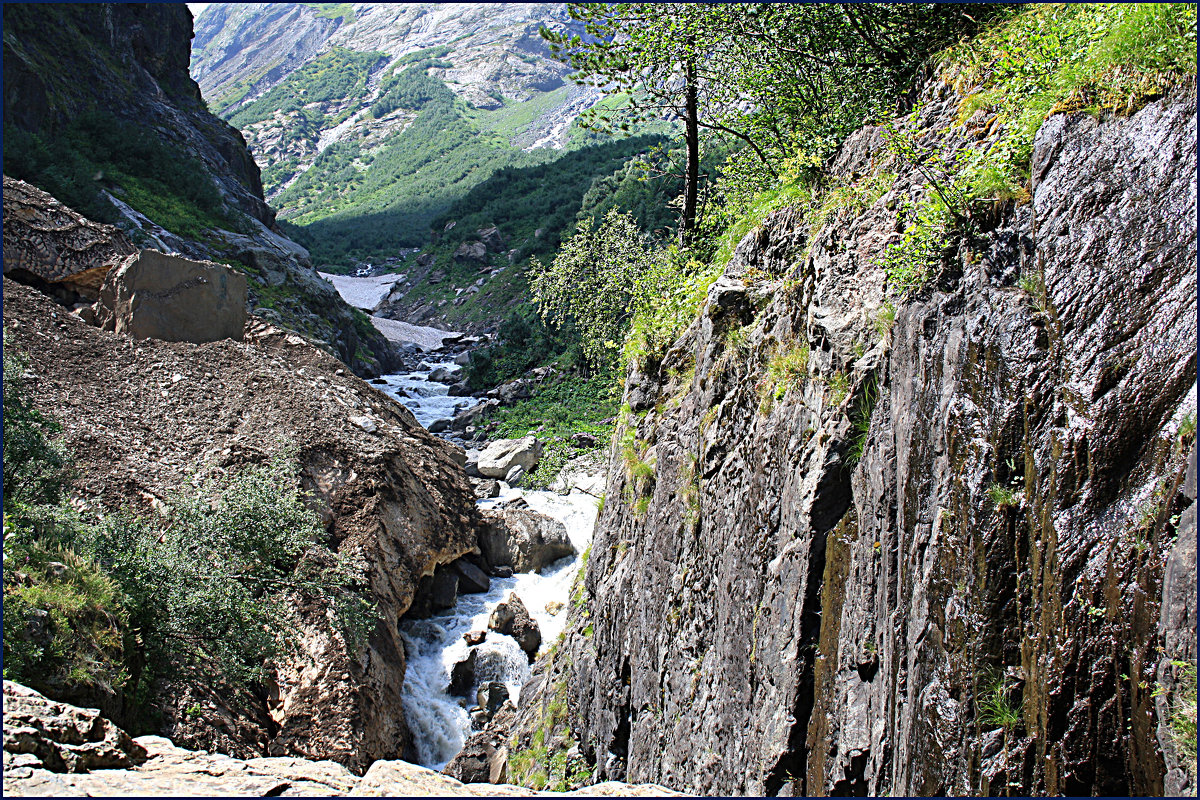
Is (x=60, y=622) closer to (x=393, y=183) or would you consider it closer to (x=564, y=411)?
(x=564, y=411)

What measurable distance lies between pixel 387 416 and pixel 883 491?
17.0m

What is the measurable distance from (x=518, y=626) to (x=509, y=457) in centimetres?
848

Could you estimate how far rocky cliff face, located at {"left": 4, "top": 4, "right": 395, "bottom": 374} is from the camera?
97.0 ft

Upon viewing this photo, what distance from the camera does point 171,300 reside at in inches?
699

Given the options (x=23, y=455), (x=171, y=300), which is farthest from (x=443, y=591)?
(x=171, y=300)

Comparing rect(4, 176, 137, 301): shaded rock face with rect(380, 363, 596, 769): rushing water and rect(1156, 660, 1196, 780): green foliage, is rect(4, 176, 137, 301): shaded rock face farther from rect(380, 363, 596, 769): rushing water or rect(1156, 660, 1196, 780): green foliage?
rect(1156, 660, 1196, 780): green foliage

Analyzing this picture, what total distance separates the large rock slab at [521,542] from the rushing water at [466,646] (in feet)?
1.00

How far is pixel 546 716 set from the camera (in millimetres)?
10867

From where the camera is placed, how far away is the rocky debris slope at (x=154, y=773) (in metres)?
4.28

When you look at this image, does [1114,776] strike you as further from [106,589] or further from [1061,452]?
[106,589]

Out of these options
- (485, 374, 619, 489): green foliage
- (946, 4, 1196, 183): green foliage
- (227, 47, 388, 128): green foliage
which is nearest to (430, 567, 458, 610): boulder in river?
(485, 374, 619, 489): green foliage

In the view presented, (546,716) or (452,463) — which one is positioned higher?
(452,463)

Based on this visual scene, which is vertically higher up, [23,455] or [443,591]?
[23,455]

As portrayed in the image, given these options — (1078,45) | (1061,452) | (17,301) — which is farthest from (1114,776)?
(17,301)
